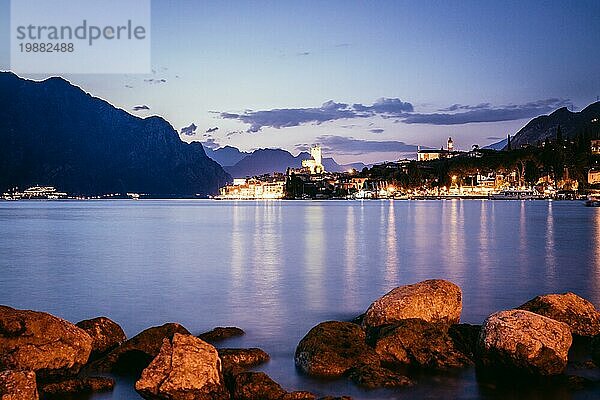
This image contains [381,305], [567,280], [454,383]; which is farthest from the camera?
[567,280]

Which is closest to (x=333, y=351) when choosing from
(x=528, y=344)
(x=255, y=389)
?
(x=255, y=389)

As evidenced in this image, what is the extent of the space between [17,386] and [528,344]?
8.44 m

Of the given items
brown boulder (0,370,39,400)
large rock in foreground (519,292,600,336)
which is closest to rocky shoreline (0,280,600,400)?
brown boulder (0,370,39,400)

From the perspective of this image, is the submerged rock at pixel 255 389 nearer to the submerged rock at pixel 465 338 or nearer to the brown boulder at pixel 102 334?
the brown boulder at pixel 102 334

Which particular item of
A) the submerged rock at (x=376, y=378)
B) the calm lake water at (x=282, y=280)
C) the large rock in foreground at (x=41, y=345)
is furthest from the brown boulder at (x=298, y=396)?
the large rock in foreground at (x=41, y=345)

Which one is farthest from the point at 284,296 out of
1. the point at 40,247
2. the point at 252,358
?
the point at 40,247

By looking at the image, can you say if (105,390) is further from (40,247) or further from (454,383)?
(40,247)

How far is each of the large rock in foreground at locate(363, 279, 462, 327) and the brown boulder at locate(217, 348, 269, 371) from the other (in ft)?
8.79

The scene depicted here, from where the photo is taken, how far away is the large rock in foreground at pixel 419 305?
45.1 feet

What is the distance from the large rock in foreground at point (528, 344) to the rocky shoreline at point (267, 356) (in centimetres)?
2

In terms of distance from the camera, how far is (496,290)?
22391mm

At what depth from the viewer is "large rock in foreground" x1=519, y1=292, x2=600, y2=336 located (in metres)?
14.3

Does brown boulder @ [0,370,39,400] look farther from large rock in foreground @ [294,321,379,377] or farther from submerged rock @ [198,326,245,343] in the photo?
submerged rock @ [198,326,245,343]

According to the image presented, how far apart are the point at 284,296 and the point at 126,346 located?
9.27 m
